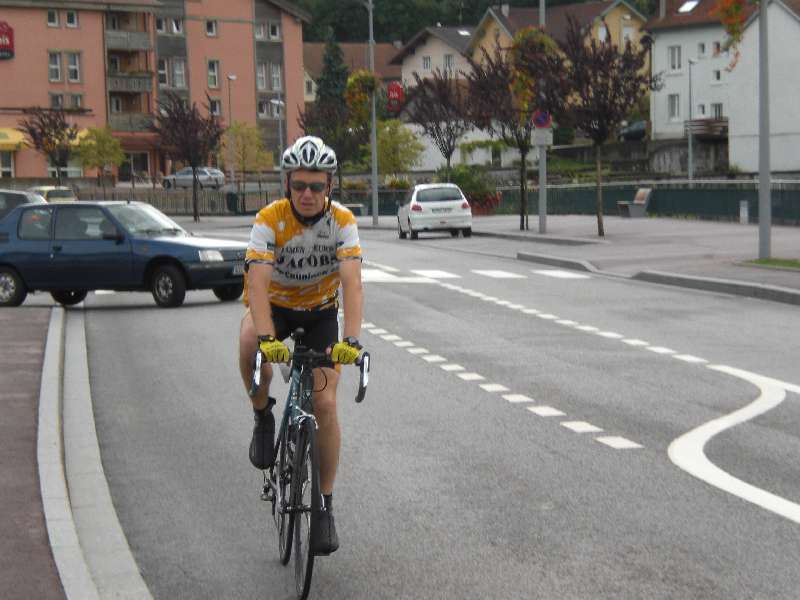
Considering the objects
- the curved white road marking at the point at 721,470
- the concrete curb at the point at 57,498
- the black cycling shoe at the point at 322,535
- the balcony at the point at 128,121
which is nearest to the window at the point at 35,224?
the concrete curb at the point at 57,498

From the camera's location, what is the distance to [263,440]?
7672mm

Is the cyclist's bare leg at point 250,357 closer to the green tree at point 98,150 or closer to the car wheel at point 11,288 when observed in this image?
the car wheel at point 11,288

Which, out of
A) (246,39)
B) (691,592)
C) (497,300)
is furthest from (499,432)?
(246,39)

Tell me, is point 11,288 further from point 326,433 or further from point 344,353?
point 344,353

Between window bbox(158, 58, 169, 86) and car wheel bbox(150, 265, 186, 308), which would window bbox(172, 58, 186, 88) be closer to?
window bbox(158, 58, 169, 86)

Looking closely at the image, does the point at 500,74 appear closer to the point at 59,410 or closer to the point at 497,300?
the point at 497,300

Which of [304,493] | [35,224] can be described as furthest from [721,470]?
[35,224]

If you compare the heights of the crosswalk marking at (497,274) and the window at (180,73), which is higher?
the window at (180,73)

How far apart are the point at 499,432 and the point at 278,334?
12.7 ft

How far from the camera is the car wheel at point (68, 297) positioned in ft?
80.7

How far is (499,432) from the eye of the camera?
1101 centimetres

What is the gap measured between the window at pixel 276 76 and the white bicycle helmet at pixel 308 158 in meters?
113

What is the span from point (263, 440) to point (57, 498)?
1.33 metres

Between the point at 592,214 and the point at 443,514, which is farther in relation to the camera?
the point at 592,214
